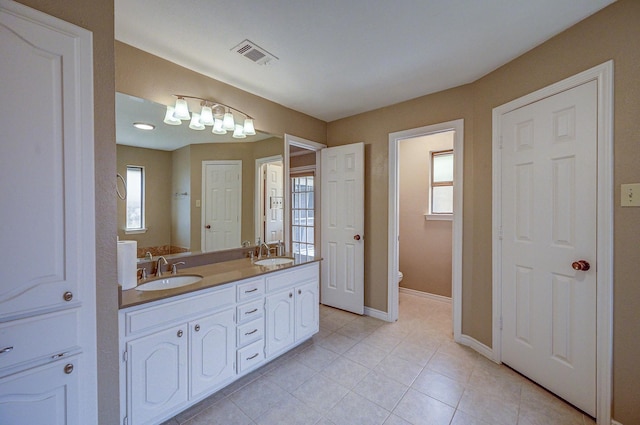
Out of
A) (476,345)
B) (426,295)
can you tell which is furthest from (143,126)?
(426,295)

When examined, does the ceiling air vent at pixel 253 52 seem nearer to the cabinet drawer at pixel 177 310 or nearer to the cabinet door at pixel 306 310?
the cabinet drawer at pixel 177 310

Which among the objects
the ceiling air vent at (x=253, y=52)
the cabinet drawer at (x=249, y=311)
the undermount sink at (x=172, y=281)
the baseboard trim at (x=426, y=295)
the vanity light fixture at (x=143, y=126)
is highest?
the ceiling air vent at (x=253, y=52)

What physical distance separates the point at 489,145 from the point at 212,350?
2.68 meters

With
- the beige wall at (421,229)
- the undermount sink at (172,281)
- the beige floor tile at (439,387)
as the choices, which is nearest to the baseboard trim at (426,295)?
the beige wall at (421,229)

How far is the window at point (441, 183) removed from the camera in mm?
3611

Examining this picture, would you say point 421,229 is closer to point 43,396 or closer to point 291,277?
point 291,277

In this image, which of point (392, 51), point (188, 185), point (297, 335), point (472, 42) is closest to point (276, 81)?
point (392, 51)

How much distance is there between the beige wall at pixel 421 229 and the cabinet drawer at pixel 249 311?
105 inches

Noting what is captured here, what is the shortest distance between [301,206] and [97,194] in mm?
2833

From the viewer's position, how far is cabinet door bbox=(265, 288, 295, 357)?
2.05 meters

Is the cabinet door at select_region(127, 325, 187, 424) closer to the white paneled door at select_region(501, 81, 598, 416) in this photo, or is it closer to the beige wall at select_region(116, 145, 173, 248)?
the beige wall at select_region(116, 145, 173, 248)

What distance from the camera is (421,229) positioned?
12.5 ft

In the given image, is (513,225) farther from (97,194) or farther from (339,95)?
(97,194)

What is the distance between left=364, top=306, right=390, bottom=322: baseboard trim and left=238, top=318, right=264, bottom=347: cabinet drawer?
5.04ft
